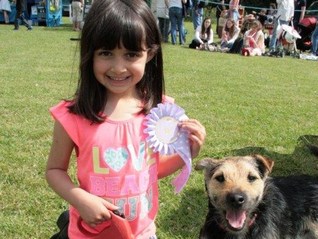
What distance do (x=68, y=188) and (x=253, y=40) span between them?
45.6ft

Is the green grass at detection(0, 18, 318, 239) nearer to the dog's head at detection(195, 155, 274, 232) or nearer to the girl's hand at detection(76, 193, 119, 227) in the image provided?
the dog's head at detection(195, 155, 274, 232)

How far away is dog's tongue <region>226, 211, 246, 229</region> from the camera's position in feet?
9.39

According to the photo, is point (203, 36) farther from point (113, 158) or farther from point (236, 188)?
point (113, 158)

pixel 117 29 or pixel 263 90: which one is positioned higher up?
pixel 117 29

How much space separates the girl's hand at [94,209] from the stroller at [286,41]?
14.1 m

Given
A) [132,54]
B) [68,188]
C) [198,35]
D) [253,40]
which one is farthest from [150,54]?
[198,35]

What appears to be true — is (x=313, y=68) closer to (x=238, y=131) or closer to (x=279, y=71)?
(x=279, y=71)

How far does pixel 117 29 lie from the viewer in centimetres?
172

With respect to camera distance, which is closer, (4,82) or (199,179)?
(199,179)

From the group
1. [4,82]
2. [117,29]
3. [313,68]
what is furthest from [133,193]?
[313,68]


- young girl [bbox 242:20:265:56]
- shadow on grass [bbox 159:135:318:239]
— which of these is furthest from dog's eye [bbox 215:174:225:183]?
young girl [bbox 242:20:265:56]

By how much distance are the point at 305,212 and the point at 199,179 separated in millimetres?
1014

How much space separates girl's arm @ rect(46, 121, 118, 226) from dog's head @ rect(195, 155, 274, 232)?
1.19 metres

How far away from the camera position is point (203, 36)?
54.5ft
